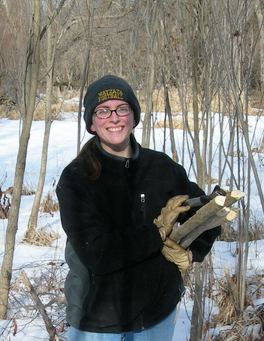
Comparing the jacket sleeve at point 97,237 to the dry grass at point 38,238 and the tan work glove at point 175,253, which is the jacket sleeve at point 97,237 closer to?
the tan work glove at point 175,253

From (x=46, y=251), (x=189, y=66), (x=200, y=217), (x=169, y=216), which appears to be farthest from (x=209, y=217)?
(x=46, y=251)

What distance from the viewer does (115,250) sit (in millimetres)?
1218

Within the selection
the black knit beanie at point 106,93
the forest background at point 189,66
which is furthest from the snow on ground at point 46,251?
the black knit beanie at point 106,93

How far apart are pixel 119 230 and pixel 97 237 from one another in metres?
0.09

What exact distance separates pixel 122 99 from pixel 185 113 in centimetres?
71

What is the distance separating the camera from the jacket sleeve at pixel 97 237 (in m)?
1.21

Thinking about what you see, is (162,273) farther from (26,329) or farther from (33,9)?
(33,9)

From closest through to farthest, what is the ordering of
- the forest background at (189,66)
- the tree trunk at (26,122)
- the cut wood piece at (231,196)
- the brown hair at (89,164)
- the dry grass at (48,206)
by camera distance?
the cut wood piece at (231,196)
the brown hair at (89,164)
the forest background at (189,66)
the tree trunk at (26,122)
the dry grass at (48,206)

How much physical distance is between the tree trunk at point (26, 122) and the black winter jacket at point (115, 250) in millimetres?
1256

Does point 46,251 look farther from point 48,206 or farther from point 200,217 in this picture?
point 200,217

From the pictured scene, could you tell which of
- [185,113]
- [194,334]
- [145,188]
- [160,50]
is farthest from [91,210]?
[160,50]

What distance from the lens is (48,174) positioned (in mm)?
8414

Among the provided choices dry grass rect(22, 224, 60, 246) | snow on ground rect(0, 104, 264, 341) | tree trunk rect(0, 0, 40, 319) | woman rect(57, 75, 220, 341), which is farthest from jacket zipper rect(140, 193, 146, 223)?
dry grass rect(22, 224, 60, 246)

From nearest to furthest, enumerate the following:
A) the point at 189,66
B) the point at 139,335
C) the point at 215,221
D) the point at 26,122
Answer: the point at 215,221 < the point at 139,335 < the point at 189,66 < the point at 26,122
